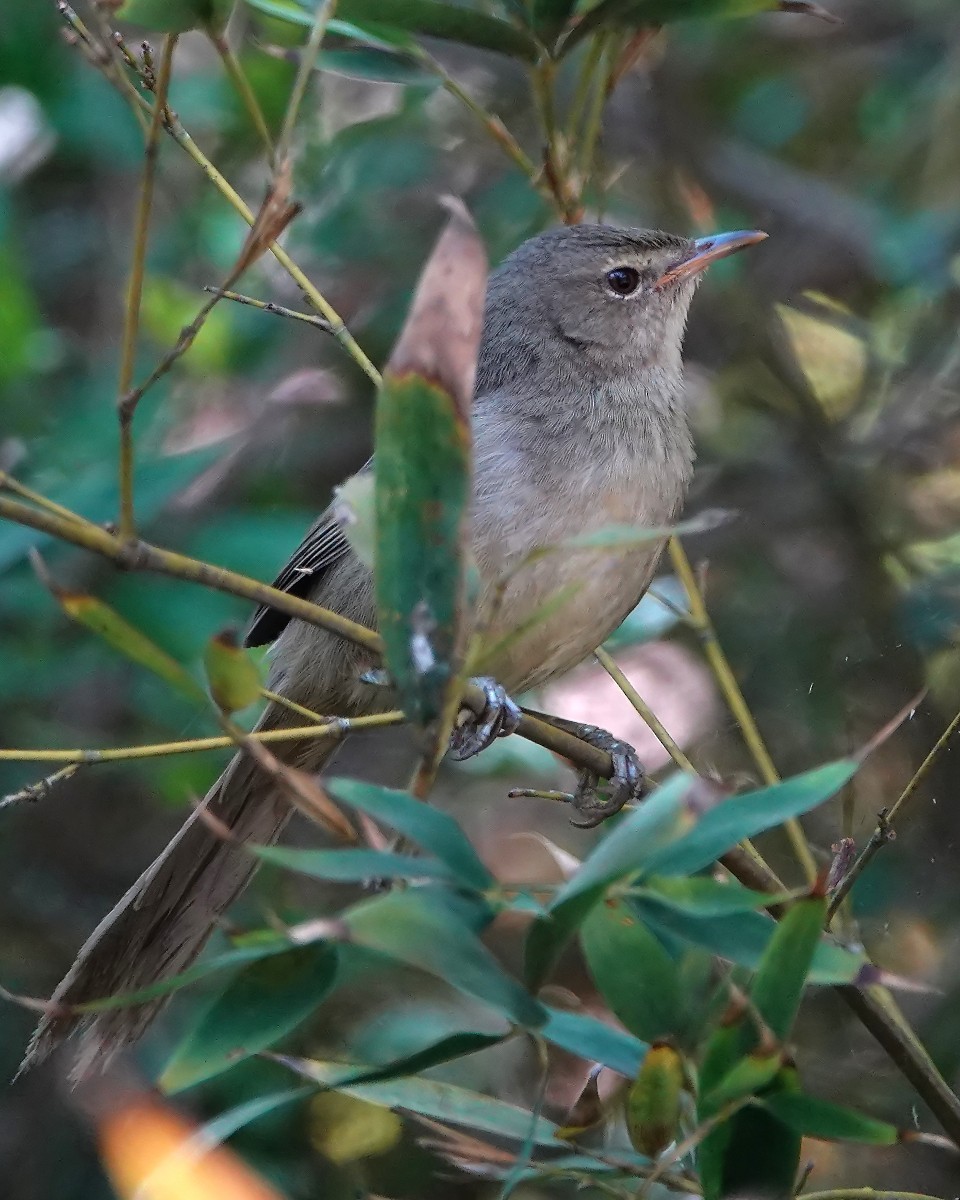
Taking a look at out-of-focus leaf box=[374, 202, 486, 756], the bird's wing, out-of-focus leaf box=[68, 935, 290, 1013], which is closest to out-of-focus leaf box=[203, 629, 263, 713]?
out-of-focus leaf box=[374, 202, 486, 756]

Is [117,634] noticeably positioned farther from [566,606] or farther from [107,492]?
[107,492]

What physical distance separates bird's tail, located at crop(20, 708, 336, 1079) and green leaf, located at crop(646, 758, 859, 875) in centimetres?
137

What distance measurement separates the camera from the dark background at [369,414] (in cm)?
416

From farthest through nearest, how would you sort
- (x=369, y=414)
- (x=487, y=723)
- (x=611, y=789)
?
(x=369, y=414) < (x=611, y=789) < (x=487, y=723)

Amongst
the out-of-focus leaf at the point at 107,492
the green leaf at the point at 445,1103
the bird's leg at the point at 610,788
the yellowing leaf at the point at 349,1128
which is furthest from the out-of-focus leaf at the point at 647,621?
the green leaf at the point at 445,1103

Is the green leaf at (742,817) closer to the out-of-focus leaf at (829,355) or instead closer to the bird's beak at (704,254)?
the bird's beak at (704,254)

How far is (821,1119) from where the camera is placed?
173cm

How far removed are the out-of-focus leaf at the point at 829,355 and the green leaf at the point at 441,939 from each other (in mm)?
3776

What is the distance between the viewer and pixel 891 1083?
12.5 ft

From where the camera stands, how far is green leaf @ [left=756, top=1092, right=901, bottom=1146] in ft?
5.66

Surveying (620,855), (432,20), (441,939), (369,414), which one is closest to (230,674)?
(441,939)

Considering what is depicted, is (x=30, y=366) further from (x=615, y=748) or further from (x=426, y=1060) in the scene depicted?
(x=426, y=1060)

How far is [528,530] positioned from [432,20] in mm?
1149

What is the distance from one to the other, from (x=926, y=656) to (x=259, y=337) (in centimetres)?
237
